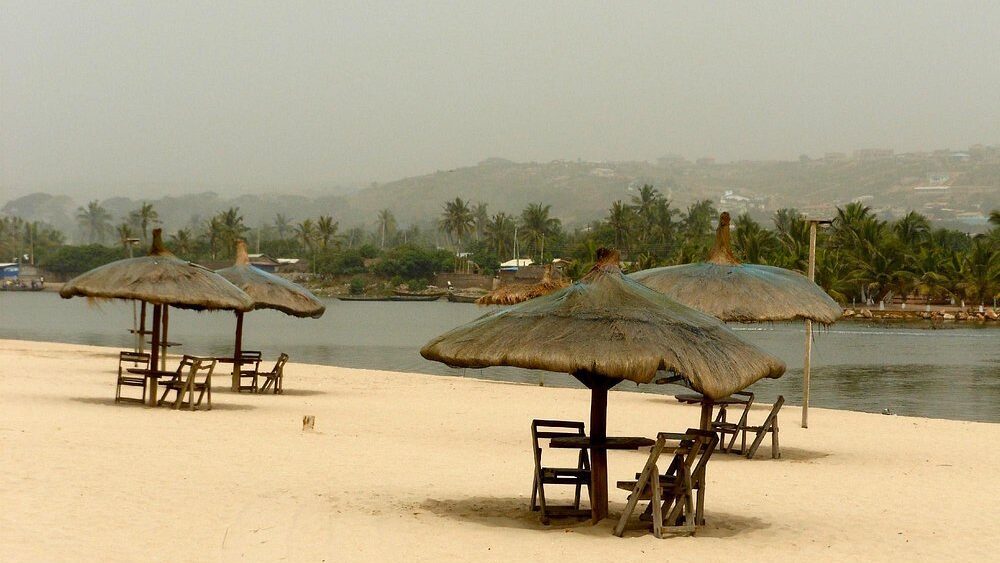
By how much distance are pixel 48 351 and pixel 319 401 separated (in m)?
16.7

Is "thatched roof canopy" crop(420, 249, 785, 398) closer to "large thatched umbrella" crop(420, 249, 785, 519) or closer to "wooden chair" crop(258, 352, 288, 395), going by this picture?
"large thatched umbrella" crop(420, 249, 785, 519)

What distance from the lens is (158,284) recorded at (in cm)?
1723

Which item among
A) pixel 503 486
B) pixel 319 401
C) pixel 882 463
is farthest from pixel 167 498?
pixel 319 401

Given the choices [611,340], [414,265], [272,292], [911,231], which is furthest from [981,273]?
[611,340]

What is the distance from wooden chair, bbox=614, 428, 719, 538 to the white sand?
182mm

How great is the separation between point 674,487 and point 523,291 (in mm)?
22674

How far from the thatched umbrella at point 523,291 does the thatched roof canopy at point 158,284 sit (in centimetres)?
1251

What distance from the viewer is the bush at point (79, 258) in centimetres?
16200

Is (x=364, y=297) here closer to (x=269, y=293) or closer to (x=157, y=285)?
(x=269, y=293)

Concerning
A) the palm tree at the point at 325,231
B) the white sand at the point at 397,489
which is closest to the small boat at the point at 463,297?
the palm tree at the point at 325,231

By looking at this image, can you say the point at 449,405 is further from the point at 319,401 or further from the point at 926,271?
the point at 926,271

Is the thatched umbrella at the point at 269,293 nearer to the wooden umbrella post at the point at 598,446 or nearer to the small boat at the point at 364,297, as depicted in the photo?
the wooden umbrella post at the point at 598,446

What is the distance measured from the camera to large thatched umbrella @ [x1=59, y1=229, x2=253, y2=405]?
1708 cm

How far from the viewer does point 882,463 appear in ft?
46.8
